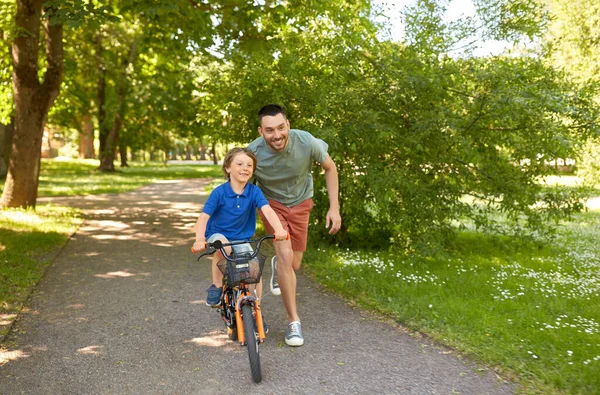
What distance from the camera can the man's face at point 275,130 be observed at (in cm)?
438

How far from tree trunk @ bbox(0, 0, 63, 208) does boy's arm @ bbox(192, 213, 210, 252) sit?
27.5 ft

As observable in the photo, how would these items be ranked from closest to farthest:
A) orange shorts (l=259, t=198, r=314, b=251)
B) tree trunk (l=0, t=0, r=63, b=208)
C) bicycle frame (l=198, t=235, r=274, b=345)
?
bicycle frame (l=198, t=235, r=274, b=345), orange shorts (l=259, t=198, r=314, b=251), tree trunk (l=0, t=0, r=63, b=208)

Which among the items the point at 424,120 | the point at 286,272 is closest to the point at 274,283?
the point at 286,272

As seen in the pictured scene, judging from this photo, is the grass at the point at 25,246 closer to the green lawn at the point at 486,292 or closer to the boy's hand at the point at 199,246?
the green lawn at the point at 486,292

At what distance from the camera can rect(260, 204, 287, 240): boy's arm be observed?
156 inches

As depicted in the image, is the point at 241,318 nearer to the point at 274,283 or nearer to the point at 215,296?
the point at 215,296

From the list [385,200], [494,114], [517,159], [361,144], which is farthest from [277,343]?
[517,159]

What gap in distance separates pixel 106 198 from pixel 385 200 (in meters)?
12.1

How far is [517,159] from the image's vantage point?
743cm

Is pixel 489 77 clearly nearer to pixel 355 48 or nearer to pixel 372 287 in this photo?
pixel 355 48

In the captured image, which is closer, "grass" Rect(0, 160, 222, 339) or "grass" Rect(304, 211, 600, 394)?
"grass" Rect(304, 211, 600, 394)

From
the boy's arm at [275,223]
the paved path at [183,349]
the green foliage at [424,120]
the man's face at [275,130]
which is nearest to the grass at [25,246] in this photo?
the paved path at [183,349]

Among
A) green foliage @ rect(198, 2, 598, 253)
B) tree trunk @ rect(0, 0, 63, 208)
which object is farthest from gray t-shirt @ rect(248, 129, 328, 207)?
tree trunk @ rect(0, 0, 63, 208)

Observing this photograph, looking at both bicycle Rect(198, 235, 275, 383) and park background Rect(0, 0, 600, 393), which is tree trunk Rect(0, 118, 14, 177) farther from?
bicycle Rect(198, 235, 275, 383)
